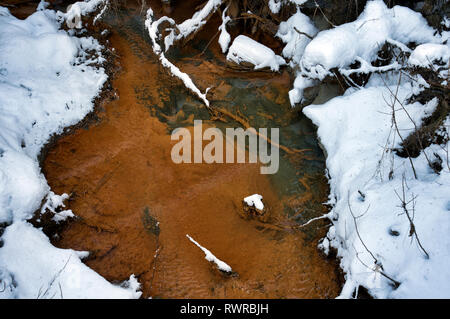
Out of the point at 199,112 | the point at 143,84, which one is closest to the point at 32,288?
the point at 199,112

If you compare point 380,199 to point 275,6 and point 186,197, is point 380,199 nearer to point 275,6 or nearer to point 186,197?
point 186,197

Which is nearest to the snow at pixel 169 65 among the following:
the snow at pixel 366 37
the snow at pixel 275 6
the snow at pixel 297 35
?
the snow at pixel 297 35

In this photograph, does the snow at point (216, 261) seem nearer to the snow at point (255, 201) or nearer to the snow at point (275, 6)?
the snow at point (255, 201)

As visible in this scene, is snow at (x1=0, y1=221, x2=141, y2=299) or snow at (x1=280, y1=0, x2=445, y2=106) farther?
snow at (x1=280, y1=0, x2=445, y2=106)

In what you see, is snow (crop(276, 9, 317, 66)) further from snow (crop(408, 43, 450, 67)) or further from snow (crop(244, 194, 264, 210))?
snow (crop(244, 194, 264, 210))

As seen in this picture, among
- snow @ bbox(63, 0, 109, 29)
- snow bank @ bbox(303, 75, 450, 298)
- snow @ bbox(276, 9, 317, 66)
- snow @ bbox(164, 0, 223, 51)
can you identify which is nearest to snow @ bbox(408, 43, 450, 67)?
snow bank @ bbox(303, 75, 450, 298)

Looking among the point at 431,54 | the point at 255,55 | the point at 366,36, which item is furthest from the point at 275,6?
the point at 431,54

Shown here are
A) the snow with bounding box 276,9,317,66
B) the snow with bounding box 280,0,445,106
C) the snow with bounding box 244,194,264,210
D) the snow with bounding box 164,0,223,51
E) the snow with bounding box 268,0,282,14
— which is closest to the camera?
the snow with bounding box 244,194,264,210

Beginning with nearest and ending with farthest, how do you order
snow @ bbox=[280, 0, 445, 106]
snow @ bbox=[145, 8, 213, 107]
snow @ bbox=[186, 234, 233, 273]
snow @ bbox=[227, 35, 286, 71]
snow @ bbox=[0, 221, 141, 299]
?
1. snow @ bbox=[0, 221, 141, 299]
2. snow @ bbox=[186, 234, 233, 273]
3. snow @ bbox=[280, 0, 445, 106]
4. snow @ bbox=[145, 8, 213, 107]
5. snow @ bbox=[227, 35, 286, 71]
